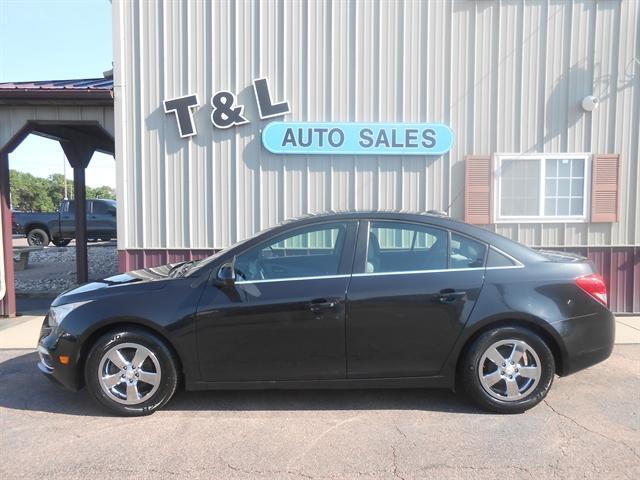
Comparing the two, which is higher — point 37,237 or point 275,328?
point 37,237

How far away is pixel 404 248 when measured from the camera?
13.5 feet

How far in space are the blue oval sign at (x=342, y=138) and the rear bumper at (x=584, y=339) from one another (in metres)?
3.68

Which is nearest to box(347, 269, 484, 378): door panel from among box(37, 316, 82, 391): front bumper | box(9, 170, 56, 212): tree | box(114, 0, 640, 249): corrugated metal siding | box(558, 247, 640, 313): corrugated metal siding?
box(37, 316, 82, 391): front bumper

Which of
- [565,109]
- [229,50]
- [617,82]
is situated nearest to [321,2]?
[229,50]

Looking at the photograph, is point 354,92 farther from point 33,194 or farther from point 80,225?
point 33,194

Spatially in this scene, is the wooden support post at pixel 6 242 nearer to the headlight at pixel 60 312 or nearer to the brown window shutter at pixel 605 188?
the headlight at pixel 60 312

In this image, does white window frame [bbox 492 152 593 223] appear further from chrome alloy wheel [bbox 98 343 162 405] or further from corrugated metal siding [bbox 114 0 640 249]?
chrome alloy wheel [bbox 98 343 162 405]

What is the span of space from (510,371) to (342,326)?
1.36 metres

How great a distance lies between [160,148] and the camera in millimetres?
7078

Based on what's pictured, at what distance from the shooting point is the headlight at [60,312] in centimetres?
393

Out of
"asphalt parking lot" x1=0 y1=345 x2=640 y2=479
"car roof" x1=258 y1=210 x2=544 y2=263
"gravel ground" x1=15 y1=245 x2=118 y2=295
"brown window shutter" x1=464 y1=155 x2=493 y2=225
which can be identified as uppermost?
"brown window shutter" x1=464 y1=155 x2=493 y2=225

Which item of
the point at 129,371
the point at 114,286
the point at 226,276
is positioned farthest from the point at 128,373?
the point at 226,276

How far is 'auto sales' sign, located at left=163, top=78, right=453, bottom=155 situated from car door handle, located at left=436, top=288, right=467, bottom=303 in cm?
354

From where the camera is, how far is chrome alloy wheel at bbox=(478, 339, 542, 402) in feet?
12.8
